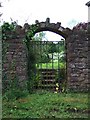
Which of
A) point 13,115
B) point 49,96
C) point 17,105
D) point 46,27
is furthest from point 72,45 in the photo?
point 13,115

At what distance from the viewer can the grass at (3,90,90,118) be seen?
24.7ft

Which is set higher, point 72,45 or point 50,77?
point 72,45

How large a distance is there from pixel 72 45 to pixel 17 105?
11.9 feet

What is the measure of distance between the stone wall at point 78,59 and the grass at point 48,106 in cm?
88

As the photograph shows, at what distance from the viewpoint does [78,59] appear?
11508 millimetres

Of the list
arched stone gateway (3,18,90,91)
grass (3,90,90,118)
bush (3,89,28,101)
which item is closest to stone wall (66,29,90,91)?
arched stone gateway (3,18,90,91)

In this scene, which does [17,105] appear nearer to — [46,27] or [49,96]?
[49,96]

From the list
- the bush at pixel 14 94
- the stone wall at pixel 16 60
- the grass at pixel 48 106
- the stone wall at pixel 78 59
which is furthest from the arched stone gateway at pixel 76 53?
the bush at pixel 14 94

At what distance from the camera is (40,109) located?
27.0 feet

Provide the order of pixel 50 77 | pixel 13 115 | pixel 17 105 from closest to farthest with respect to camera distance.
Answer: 1. pixel 13 115
2. pixel 17 105
3. pixel 50 77

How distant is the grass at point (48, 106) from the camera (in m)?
7.54

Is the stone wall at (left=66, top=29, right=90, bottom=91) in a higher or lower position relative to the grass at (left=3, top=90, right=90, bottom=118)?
higher

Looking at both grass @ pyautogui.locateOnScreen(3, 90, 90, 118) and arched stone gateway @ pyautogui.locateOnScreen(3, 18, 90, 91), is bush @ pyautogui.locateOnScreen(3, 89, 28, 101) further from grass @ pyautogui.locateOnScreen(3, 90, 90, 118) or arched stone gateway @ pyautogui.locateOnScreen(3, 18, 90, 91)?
arched stone gateway @ pyautogui.locateOnScreen(3, 18, 90, 91)

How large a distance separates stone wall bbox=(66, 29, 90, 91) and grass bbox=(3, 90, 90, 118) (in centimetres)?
88
